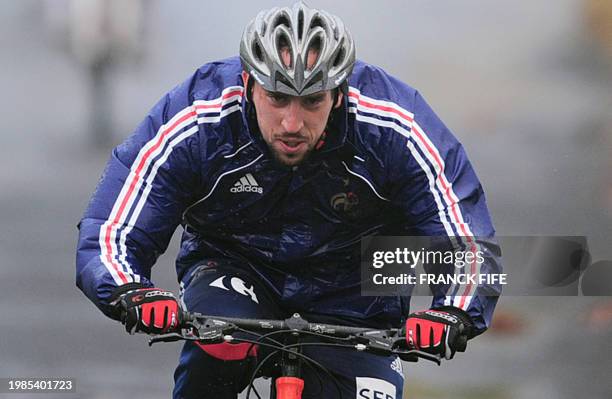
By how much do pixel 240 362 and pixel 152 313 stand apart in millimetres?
553

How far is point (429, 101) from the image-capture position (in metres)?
10.1

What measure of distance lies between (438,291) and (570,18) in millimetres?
4988

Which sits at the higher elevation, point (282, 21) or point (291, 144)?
point (282, 21)

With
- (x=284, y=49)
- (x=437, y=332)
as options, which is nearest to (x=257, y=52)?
(x=284, y=49)

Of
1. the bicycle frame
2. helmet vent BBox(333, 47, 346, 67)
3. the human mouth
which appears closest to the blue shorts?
the bicycle frame

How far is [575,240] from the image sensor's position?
32.3 feet

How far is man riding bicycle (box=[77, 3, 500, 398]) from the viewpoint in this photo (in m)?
5.66

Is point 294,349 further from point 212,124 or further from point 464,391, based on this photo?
point 464,391

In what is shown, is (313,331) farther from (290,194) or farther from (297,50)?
(297,50)

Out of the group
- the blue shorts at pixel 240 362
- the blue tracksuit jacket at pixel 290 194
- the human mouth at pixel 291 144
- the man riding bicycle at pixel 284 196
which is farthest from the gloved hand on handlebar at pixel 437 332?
the human mouth at pixel 291 144

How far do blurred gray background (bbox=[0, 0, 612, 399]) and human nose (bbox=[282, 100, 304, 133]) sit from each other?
411cm

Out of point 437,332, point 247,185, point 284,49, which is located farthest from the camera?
point 247,185

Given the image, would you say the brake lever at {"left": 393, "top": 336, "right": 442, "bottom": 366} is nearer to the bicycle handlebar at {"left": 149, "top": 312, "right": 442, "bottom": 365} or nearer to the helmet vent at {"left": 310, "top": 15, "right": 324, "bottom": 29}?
the bicycle handlebar at {"left": 149, "top": 312, "right": 442, "bottom": 365}

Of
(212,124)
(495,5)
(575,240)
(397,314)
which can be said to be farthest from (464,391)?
(212,124)
